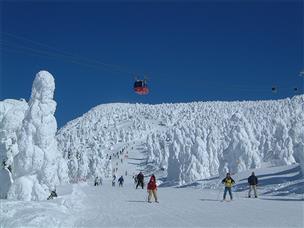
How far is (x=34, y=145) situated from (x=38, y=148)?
30cm

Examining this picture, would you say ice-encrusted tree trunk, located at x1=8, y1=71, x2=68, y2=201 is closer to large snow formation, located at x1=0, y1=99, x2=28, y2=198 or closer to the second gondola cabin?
large snow formation, located at x1=0, y1=99, x2=28, y2=198

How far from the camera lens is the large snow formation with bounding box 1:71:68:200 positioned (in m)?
30.2

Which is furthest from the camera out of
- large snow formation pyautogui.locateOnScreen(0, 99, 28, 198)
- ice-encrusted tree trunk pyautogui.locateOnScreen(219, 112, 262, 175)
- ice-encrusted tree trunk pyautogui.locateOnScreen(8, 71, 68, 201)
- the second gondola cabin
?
ice-encrusted tree trunk pyautogui.locateOnScreen(219, 112, 262, 175)

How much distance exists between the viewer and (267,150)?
349ft

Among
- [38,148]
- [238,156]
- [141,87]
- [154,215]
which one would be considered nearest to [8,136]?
[38,148]

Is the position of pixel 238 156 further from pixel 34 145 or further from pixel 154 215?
pixel 154 215

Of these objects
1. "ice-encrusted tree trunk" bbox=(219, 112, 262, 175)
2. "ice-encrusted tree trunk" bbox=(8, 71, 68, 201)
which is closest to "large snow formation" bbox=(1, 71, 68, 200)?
"ice-encrusted tree trunk" bbox=(8, 71, 68, 201)

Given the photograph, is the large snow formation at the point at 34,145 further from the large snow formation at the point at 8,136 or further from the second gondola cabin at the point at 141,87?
the second gondola cabin at the point at 141,87

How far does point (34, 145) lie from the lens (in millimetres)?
31141

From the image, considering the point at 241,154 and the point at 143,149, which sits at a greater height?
the point at 143,149

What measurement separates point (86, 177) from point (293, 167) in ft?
223

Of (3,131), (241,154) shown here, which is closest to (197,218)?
(3,131)

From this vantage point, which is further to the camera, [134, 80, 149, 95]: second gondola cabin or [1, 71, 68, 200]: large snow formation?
[134, 80, 149, 95]: second gondola cabin

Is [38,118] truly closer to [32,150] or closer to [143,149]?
[32,150]
